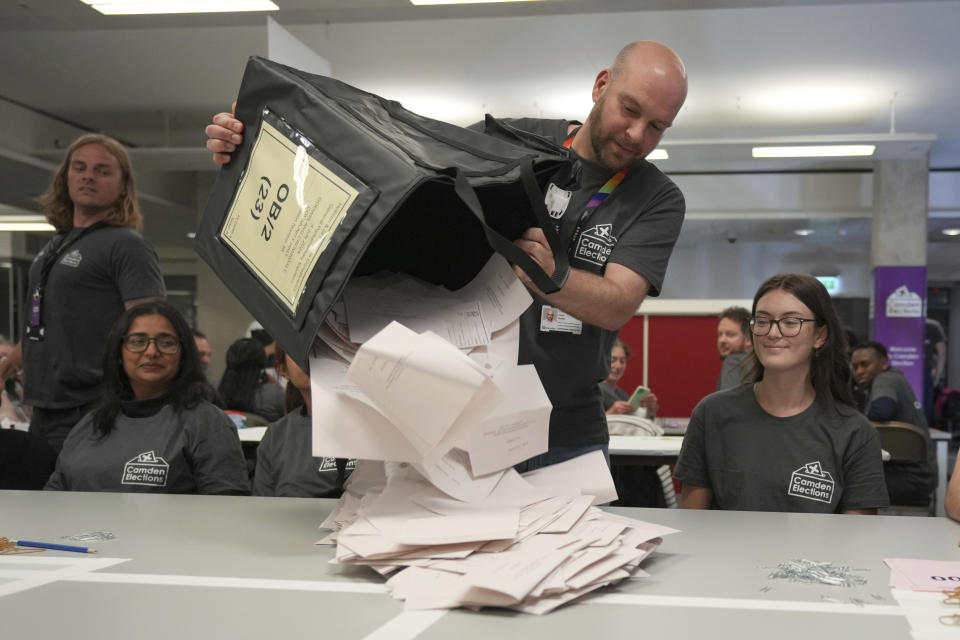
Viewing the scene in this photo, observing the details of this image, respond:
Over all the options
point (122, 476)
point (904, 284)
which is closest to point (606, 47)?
point (904, 284)

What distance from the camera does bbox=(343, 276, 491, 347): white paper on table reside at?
1.09m

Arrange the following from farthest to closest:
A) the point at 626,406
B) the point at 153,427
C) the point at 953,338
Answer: the point at 953,338 → the point at 626,406 → the point at 153,427

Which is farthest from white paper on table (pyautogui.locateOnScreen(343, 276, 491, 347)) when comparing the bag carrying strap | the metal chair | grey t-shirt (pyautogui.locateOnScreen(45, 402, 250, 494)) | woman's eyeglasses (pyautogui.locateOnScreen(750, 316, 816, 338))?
the metal chair

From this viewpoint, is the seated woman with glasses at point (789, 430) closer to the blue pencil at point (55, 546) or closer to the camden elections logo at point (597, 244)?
the camden elections logo at point (597, 244)

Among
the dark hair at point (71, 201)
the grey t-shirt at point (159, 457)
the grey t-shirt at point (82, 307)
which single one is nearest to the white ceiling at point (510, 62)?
the dark hair at point (71, 201)

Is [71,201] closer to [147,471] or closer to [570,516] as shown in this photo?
[147,471]

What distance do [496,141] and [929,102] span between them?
7.69 meters

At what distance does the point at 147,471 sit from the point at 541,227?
1270 mm

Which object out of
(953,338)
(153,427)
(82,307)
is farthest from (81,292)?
(953,338)

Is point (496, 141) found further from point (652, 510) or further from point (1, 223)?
point (1, 223)

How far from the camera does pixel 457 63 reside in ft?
21.9

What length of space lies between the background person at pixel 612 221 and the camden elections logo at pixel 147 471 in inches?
37.4

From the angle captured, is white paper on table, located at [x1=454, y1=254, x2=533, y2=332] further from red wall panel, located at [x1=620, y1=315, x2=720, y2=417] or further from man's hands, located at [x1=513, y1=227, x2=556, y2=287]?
red wall panel, located at [x1=620, y1=315, x2=720, y2=417]

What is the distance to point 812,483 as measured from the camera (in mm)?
1856
